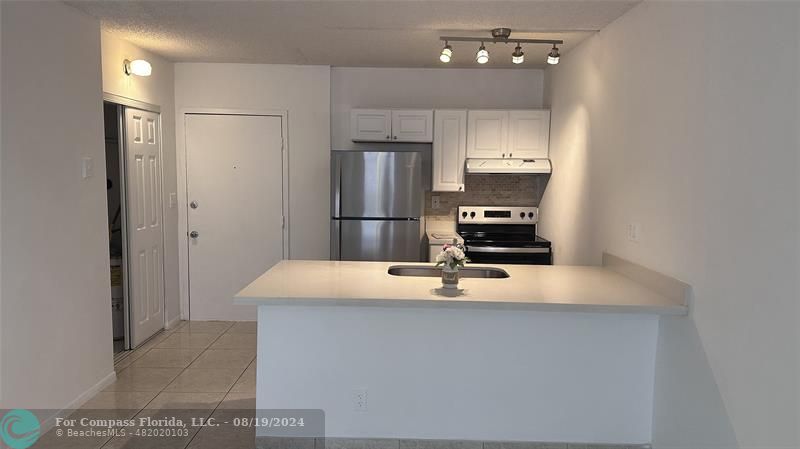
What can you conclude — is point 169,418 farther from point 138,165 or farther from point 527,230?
point 527,230

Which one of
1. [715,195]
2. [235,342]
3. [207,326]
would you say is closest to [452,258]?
[715,195]

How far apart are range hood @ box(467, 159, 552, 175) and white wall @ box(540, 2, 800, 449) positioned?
4.33 feet

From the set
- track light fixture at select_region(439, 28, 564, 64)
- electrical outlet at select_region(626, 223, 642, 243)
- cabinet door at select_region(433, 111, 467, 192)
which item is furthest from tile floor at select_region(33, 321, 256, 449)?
track light fixture at select_region(439, 28, 564, 64)

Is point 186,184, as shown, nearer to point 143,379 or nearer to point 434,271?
point 143,379

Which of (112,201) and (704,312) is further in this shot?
(112,201)

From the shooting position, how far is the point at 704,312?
88.7 inches

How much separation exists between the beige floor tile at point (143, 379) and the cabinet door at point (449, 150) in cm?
256

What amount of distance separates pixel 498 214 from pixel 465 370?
8.66ft

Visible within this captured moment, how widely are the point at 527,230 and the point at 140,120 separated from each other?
3.44m

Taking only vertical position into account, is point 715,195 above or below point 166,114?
below

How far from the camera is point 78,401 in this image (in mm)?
3242

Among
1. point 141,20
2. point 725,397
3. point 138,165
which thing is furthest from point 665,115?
point 138,165

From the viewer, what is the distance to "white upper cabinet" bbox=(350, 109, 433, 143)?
15.7 ft

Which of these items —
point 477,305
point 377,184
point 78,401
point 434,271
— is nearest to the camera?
point 477,305
